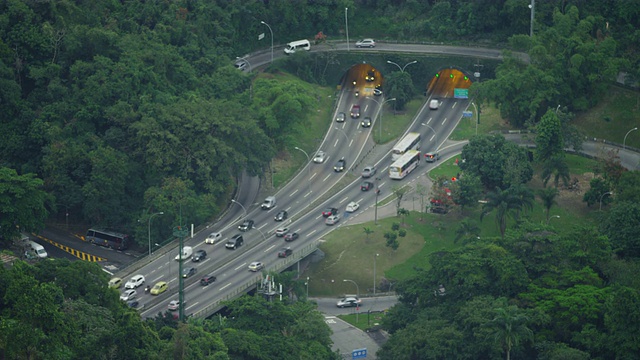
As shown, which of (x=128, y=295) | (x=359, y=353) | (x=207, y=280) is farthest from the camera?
(x=207, y=280)

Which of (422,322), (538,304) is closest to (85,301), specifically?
(422,322)

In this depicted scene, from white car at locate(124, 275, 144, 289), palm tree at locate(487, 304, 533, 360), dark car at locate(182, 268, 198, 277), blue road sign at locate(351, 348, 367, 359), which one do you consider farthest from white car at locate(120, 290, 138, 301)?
palm tree at locate(487, 304, 533, 360)

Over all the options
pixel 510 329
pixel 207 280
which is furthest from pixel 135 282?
pixel 510 329

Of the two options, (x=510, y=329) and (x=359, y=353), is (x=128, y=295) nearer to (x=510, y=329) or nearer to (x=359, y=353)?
(x=359, y=353)

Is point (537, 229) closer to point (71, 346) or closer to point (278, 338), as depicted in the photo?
point (278, 338)

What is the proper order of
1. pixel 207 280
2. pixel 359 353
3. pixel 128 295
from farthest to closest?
pixel 207 280 → pixel 128 295 → pixel 359 353

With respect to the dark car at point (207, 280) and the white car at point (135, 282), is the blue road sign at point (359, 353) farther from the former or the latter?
the white car at point (135, 282)
